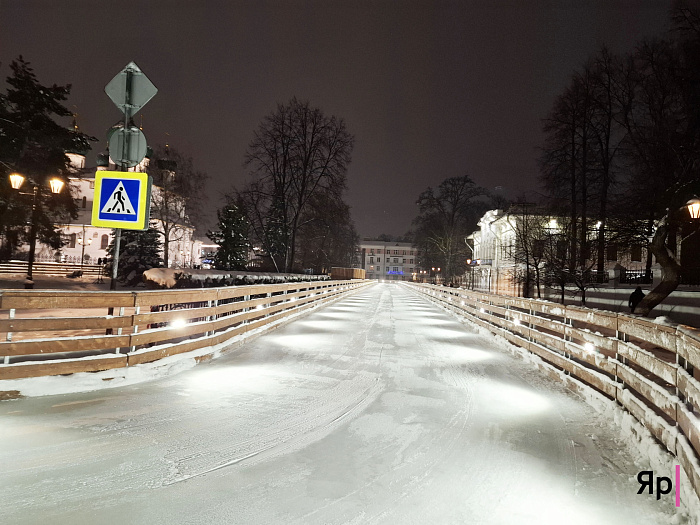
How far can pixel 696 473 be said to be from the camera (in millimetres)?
2947

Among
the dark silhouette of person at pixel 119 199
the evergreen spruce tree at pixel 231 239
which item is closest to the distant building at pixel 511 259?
the dark silhouette of person at pixel 119 199

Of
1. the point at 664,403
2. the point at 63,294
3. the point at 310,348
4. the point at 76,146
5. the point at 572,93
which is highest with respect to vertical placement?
the point at 572,93

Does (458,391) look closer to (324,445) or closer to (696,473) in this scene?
(324,445)

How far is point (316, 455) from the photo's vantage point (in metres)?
3.87

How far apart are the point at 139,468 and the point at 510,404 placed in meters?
4.46

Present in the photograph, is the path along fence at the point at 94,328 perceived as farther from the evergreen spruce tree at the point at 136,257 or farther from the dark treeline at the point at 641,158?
the evergreen spruce tree at the point at 136,257

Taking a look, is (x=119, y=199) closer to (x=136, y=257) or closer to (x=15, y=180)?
(x=15, y=180)

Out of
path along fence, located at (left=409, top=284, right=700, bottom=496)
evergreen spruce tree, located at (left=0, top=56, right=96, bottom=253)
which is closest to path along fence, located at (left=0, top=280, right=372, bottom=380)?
path along fence, located at (left=409, top=284, right=700, bottom=496)

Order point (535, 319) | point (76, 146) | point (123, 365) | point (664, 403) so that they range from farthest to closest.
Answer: point (76, 146), point (535, 319), point (123, 365), point (664, 403)

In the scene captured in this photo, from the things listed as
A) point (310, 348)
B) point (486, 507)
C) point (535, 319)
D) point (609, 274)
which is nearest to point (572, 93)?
point (609, 274)

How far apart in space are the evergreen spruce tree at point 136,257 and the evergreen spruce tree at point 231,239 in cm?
1328

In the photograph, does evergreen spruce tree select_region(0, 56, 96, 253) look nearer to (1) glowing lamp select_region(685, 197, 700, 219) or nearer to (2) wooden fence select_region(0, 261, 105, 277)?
(2) wooden fence select_region(0, 261, 105, 277)

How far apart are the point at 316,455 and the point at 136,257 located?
31617 millimetres

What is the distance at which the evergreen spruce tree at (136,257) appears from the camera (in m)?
31.3
